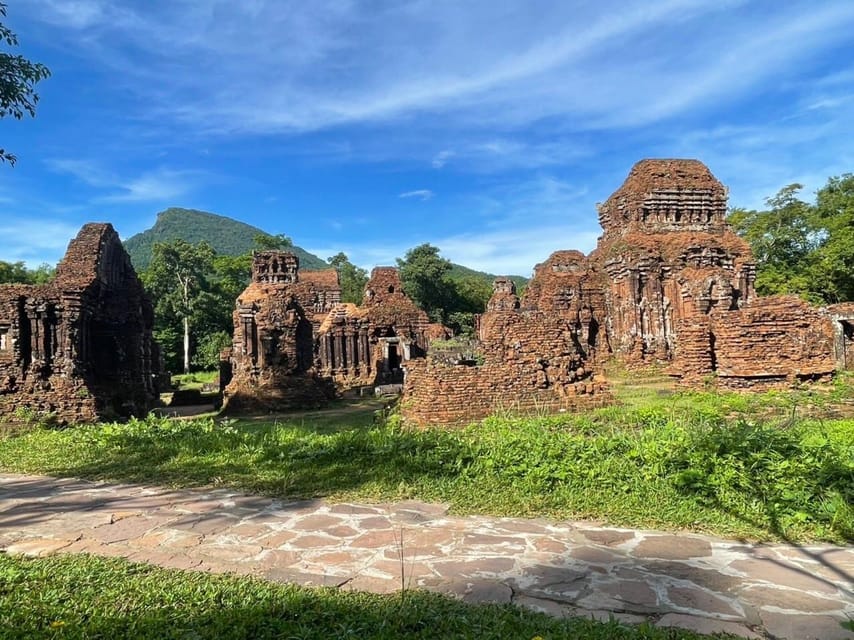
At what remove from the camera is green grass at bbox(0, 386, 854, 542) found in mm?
4871

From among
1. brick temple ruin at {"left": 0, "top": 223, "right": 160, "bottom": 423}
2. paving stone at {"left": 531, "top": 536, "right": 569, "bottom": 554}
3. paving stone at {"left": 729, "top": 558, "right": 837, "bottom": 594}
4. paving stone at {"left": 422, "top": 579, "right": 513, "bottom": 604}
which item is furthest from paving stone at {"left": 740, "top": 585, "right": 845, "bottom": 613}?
brick temple ruin at {"left": 0, "top": 223, "right": 160, "bottom": 423}

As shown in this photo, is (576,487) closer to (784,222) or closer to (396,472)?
(396,472)

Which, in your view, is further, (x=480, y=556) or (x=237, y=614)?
(x=480, y=556)

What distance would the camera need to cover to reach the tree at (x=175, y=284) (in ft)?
147

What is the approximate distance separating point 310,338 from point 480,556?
16.7 meters

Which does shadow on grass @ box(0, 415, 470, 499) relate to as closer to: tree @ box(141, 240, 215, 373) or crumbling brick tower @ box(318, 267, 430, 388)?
crumbling brick tower @ box(318, 267, 430, 388)

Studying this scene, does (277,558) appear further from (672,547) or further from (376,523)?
(672,547)

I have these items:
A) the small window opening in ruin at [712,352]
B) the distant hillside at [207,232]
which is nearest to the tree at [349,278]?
the small window opening in ruin at [712,352]

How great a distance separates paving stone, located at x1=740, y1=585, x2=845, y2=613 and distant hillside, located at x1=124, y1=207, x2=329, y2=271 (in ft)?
444

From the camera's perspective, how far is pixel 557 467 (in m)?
5.86

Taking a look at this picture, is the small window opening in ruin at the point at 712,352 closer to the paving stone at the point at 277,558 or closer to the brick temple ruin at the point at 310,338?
the brick temple ruin at the point at 310,338

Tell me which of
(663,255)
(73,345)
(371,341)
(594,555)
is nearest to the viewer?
(594,555)

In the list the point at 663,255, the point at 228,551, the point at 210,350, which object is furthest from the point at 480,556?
the point at 210,350

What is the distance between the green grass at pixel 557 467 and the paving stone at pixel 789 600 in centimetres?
108
